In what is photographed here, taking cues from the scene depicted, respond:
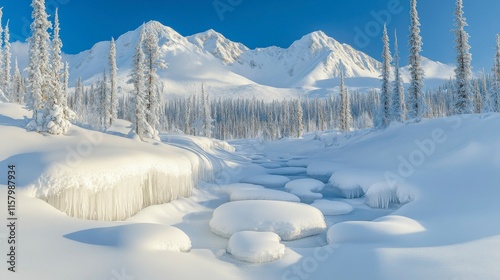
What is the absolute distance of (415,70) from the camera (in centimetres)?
3869

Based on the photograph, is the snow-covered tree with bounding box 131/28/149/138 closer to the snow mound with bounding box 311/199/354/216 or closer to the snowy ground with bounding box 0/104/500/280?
the snowy ground with bounding box 0/104/500/280

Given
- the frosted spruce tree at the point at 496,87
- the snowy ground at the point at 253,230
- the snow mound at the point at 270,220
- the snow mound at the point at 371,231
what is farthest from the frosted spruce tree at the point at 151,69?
the frosted spruce tree at the point at 496,87

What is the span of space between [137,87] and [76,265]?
81.0 ft

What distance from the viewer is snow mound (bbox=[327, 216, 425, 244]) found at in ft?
34.2

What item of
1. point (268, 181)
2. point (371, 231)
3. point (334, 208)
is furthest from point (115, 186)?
point (268, 181)

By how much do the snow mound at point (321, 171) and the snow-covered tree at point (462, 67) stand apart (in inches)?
703

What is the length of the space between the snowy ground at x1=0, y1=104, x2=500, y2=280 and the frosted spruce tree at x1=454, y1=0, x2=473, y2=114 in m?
16.1

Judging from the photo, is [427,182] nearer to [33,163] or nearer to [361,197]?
[361,197]

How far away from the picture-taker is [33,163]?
427 inches

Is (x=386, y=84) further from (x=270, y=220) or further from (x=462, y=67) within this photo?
(x=270, y=220)

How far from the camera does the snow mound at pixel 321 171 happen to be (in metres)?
27.8

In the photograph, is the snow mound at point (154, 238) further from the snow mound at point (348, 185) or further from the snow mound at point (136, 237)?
the snow mound at point (348, 185)

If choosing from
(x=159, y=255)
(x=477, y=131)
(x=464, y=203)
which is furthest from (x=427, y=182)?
(x=159, y=255)

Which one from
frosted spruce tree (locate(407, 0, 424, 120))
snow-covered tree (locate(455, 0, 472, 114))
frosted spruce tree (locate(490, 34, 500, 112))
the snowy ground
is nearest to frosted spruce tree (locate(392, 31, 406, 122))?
frosted spruce tree (locate(407, 0, 424, 120))
